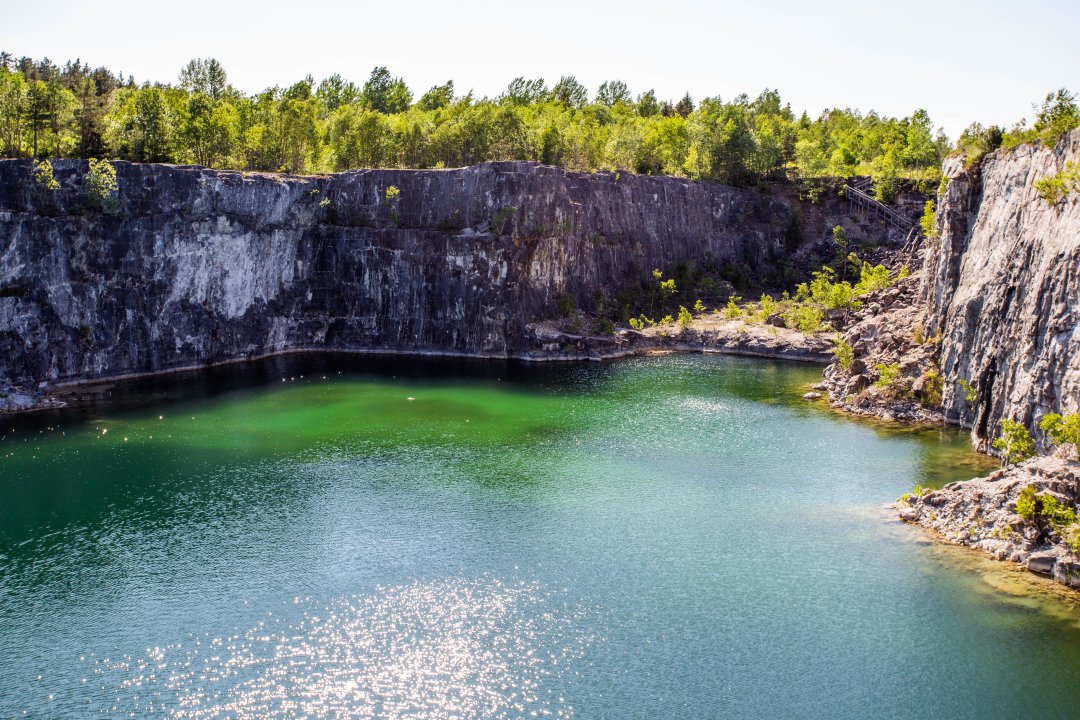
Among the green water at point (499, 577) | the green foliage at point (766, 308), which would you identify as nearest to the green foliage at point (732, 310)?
the green foliage at point (766, 308)

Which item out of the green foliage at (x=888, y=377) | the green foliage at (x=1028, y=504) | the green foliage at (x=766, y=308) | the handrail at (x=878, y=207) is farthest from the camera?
the handrail at (x=878, y=207)

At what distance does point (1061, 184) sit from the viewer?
4459cm

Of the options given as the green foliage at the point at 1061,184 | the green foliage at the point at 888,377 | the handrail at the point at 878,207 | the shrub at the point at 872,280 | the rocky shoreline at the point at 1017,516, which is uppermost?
the handrail at the point at 878,207

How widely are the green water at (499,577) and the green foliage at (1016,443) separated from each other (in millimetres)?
5113

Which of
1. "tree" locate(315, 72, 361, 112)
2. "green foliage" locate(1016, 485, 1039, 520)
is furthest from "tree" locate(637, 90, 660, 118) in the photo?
"green foliage" locate(1016, 485, 1039, 520)

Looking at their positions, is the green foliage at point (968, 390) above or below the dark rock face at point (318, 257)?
below

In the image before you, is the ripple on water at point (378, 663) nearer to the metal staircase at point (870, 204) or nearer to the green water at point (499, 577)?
the green water at point (499, 577)

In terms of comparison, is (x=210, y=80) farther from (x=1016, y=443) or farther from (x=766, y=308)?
Result: (x=1016, y=443)

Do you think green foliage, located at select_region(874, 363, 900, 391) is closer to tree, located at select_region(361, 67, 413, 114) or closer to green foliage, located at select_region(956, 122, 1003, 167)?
green foliage, located at select_region(956, 122, 1003, 167)

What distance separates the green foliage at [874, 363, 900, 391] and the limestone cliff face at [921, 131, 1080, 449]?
3307 mm

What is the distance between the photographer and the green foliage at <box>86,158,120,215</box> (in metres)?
69.2

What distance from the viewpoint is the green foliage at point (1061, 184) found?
43.7 m

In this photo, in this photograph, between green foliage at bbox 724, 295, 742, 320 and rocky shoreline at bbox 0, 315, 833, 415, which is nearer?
rocky shoreline at bbox 0, 315, 833, 415

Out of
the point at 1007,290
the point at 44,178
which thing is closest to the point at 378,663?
the point at 1007,290
